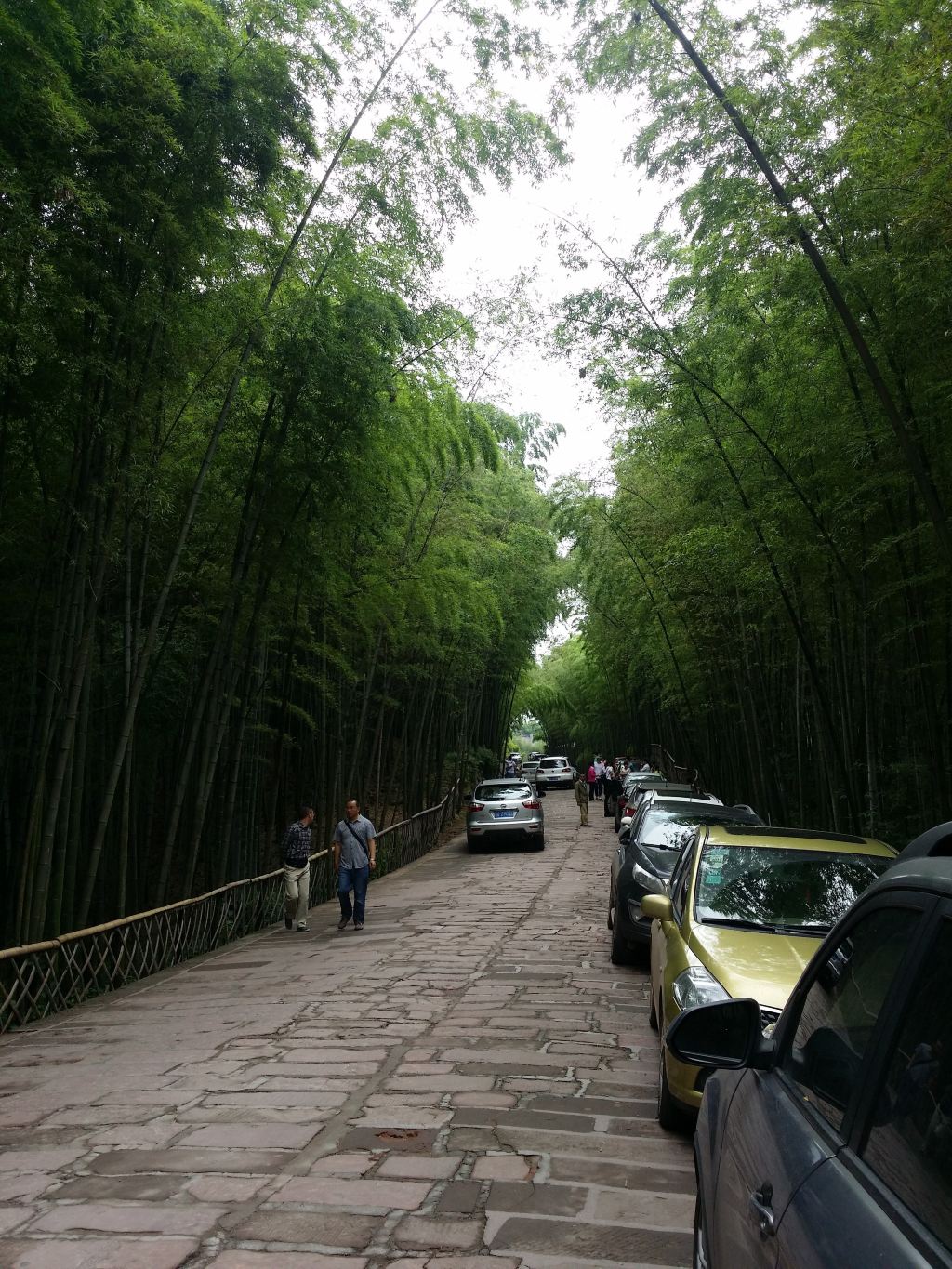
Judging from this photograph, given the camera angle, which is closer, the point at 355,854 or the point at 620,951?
the point at 620,951

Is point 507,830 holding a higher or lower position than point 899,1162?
lower

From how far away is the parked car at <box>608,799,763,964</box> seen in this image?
23.8ft

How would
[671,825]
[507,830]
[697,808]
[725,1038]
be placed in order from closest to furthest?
[725,1038] → [671,825] → [697,808] → [507,830]

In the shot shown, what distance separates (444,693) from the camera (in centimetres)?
2053

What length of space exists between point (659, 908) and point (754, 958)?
1027 millimetres

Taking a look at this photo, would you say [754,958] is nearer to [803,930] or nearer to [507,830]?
[803,930]

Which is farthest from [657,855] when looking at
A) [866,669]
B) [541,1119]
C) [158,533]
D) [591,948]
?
[158,533]

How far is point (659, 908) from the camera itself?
4871mm

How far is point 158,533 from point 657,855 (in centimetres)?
526

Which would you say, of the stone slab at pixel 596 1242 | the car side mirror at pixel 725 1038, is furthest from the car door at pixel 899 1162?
the stone slab at pixel 596 1242

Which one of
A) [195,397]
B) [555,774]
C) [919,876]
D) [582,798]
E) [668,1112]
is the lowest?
[668,1112]

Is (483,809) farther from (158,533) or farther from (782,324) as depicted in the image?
(782,324)

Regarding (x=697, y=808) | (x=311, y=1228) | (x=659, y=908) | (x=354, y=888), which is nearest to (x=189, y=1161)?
(x=311, y=1228)

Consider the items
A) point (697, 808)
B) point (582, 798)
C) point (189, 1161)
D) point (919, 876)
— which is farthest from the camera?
point (582, 798)
